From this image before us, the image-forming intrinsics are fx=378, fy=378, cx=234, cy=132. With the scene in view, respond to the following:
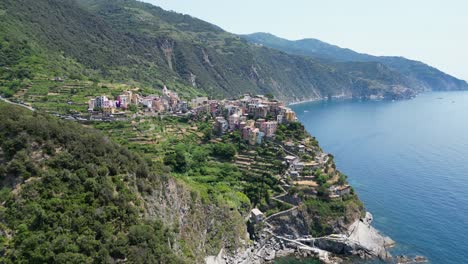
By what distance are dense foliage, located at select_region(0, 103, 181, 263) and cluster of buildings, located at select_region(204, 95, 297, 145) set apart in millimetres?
29651

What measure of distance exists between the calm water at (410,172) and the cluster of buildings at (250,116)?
16.3 metres

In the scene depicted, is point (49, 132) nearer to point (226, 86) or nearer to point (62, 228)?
point (62, 228)

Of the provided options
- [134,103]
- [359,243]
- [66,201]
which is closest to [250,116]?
[134,103]

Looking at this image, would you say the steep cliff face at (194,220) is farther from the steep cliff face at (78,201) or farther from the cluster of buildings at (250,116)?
the cluster of buildings at (250,116)

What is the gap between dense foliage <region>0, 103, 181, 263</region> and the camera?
22578 millimetres

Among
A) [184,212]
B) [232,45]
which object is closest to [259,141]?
[184,212]

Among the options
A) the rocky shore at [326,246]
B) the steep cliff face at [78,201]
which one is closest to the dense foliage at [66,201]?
the steep cliff face at [78,201]

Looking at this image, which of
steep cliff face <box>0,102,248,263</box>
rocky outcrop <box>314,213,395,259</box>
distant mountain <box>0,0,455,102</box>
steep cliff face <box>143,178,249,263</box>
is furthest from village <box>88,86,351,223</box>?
steep cliff face <box>0,102,248,263</box>

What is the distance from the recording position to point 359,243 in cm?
4184

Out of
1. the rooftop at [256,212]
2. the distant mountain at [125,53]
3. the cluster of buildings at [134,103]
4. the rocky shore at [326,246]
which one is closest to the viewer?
the rocky shore at [326,246]

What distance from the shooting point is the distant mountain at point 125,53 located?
7325 centimetres

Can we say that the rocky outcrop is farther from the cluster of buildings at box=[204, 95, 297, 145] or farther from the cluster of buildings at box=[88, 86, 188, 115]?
the cluster of buildings at box=[88, 86, 188, 115]

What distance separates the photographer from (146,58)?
12500 cm

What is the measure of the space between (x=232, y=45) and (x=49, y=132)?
529ft
